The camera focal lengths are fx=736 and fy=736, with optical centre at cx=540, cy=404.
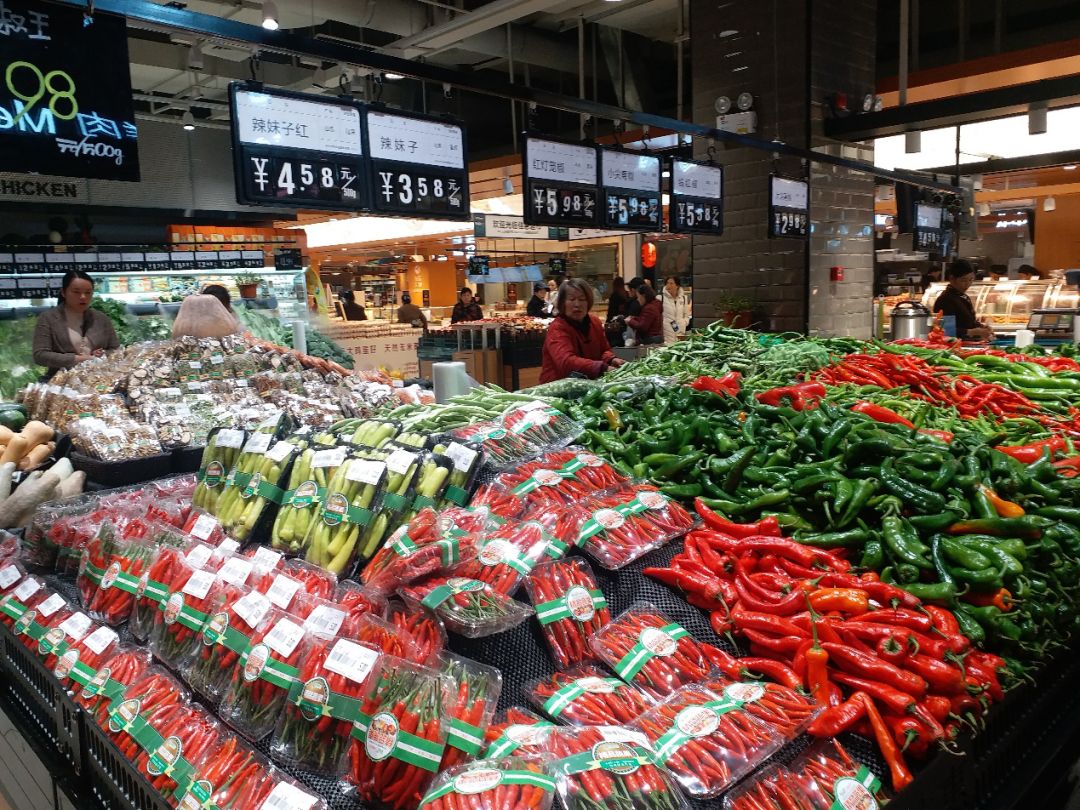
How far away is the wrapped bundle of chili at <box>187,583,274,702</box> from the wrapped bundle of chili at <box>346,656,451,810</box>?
0.43 meters

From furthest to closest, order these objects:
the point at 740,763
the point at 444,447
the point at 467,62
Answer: the point at 467,62 < the point at 444,447 < the point at 740,763

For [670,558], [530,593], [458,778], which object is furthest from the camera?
[670,558]

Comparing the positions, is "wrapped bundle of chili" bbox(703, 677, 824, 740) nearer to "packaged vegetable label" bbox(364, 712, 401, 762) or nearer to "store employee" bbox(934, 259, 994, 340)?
"packaged vegetable label" bbox(364, 712, 401, 762)

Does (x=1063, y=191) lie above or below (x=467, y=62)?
below

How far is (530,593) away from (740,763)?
701 millimetres

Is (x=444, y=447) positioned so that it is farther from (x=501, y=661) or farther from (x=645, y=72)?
(x=645, y=72)

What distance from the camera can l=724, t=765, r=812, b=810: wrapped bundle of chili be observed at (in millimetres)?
1493

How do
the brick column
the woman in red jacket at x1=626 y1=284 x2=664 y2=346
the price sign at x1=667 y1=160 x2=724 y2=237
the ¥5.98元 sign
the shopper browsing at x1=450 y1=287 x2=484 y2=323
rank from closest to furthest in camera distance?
the ¥5.98元 sign < the price sign at x1=667 y1=160 x2=724 y2=237 < the brick column < the woman in red jacket at x1=626 y1=284 x2=664 y2=346 < the shopper browsing at x1=450 y1=287 x2=484 y2=323

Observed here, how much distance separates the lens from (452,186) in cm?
478

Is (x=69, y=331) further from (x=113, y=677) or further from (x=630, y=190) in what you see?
(x=113, y=677)

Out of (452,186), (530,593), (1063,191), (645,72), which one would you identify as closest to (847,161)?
(452,186)

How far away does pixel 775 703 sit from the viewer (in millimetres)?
1737

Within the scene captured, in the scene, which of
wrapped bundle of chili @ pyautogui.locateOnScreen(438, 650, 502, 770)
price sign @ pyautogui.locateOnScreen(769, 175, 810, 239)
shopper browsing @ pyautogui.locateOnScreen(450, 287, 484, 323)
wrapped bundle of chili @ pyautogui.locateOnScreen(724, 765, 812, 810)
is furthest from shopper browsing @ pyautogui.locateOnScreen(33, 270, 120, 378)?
shopper browsing @ pyautogui.locateOnScreen(450, 287, 484, 323)

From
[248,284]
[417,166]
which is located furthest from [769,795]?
[248,284]
